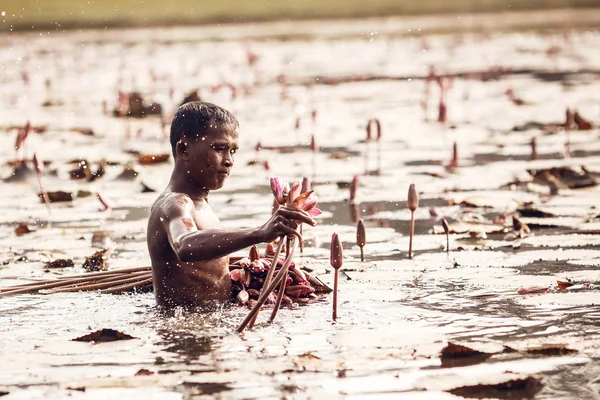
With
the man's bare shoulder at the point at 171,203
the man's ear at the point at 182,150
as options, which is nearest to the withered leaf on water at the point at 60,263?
the man's bare shoulder at the point at 171,203

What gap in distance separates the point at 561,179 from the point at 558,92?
653 cm

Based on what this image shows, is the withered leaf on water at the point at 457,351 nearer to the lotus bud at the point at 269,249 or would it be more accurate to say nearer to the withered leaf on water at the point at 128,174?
the lotus bud at the point at 269,249

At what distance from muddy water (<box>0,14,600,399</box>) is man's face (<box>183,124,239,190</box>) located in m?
0.59

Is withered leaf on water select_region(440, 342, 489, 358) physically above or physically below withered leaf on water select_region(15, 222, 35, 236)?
below

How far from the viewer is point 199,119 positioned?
5.34 metres

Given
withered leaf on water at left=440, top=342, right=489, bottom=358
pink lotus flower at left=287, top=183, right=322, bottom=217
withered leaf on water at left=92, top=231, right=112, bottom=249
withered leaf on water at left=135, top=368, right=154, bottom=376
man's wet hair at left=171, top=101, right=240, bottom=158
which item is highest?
man's wet hair at left=171, top=101, right=240, bottom=158

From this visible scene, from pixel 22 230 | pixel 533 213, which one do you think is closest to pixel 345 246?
pixel 533 213

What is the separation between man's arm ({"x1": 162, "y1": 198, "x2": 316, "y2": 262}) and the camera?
4.55 m

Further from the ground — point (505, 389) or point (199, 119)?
point (199, 119)

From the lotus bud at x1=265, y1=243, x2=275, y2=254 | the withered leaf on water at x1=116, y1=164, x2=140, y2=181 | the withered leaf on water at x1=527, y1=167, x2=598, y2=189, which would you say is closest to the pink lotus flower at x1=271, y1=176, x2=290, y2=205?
the lotus bud at x1=265, y1=243, x2=275, y2=254

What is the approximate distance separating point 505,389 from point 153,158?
6.60 m

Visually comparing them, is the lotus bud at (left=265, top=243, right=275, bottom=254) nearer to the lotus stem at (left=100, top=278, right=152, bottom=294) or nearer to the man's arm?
the lotus stem at (left=100, top=278, right=152, bottom=294)

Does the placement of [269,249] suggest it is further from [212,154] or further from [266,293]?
[266,293]

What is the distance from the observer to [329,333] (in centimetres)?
484
